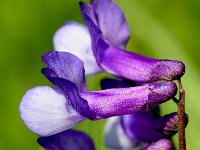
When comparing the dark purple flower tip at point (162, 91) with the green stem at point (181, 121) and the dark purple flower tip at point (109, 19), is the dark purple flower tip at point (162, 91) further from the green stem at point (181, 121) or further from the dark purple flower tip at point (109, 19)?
the dark purple flower tip at point (109, 19)

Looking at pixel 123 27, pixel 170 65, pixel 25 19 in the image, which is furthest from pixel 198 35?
pixel 170 65

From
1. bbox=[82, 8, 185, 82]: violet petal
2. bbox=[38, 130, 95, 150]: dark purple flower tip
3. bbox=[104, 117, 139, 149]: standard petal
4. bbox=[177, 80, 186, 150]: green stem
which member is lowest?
bbox=[104, 117, 139, 149]: standard petal

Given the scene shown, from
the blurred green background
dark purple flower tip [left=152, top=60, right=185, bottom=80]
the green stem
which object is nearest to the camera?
the green stem

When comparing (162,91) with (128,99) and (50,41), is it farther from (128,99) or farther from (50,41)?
(50,41)

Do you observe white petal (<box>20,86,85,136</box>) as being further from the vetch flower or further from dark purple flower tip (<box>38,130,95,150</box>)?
the vetch flower

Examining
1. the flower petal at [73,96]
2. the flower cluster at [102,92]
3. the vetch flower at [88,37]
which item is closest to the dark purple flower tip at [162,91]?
the flower cluster at [102,92]

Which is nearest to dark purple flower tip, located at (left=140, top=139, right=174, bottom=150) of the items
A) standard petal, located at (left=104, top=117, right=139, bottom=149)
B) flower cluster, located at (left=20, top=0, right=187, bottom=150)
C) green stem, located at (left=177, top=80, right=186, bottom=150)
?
flower cluster, located at (left=20, top=0, right=187, bottom=150)
